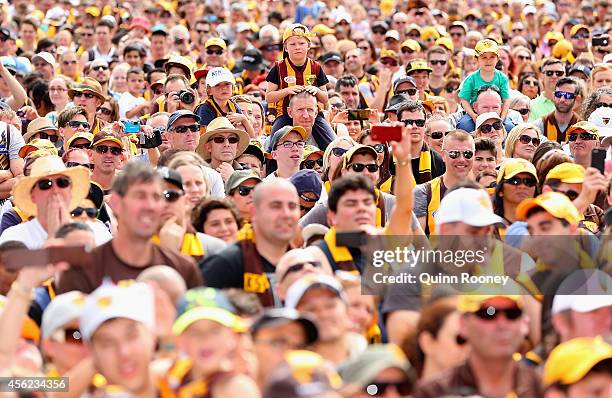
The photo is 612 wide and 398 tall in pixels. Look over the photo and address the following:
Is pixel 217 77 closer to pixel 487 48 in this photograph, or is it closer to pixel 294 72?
pixel 294 72

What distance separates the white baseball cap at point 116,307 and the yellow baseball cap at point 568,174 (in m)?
4.00

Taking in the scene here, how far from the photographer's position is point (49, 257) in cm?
625

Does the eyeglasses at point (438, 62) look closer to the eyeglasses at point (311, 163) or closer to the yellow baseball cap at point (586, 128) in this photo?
the yellow baseball cap at point (586, 128)

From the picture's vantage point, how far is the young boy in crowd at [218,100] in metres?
12.5

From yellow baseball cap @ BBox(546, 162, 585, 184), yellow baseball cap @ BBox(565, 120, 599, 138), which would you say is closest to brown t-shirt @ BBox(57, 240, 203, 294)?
yellow baseball cap @ BBox(546, 162, 585, 184)

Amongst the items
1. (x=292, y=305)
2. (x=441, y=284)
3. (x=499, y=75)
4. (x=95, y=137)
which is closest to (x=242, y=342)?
(x=292, y=305)

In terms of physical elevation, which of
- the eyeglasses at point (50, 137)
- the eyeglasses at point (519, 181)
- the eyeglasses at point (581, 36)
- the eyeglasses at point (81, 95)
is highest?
the eyeglasses at point (81, 95)

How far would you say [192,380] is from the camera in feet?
17.6

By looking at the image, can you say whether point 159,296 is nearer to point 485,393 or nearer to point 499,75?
point 485,393

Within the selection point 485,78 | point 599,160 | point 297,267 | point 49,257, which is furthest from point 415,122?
point 49,257

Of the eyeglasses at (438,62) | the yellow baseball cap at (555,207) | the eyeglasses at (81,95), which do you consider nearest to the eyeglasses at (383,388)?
the yellow baseball cap at (555,207)

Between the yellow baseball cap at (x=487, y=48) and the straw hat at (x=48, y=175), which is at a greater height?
the yellow baseball cap at (x=487, y=48)

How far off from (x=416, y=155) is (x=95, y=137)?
2.56 metres

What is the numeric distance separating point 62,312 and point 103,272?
0.63m
